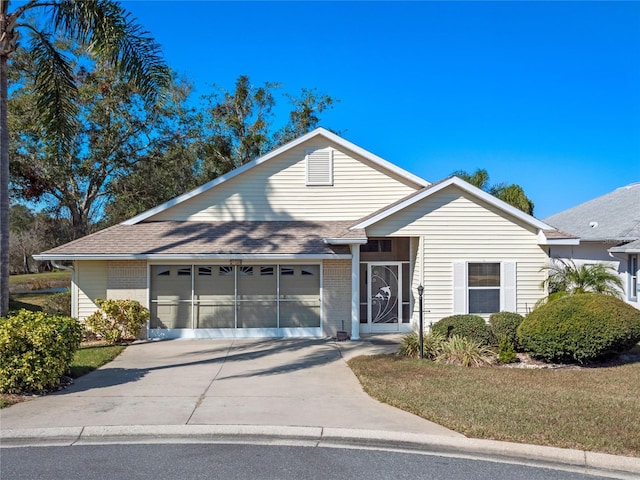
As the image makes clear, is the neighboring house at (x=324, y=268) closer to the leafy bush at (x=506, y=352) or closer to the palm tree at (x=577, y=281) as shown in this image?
the palm tree at (x=577, y=281)

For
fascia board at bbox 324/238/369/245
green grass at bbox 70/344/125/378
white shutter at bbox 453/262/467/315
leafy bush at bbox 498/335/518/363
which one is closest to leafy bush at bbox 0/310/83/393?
green grass at bbox 70/344/125/378

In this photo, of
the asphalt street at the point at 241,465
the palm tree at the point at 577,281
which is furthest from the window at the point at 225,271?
the asphalt street at the point at 241,465

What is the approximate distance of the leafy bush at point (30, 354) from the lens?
8.41 metres

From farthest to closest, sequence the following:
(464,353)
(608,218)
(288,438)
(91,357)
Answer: (608,218), (91,357), (464,353), (288,438)

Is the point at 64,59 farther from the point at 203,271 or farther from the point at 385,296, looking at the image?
the point at 385,296

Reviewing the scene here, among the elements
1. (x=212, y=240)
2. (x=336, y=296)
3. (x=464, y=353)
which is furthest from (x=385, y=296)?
(x=212, y=240)

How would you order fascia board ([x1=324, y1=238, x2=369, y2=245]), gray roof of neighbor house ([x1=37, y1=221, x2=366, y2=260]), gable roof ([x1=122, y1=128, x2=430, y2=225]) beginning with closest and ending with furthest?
1. fascia board ([x1=324, y1=238, x2=369, y2=245])
2. gray roof of neighbor house ([x1=37, y1=221, x2=366, y2=260])
3. gable roof ([x1=122, y1=128, x2=430, y2=225])

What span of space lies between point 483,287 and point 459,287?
72 centimetres

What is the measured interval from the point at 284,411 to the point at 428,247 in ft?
27.8

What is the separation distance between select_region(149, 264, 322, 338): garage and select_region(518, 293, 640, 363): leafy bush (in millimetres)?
6268

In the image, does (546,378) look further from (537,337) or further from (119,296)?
(119,296)

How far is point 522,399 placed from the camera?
838cm

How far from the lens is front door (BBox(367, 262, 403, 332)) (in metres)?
16.5

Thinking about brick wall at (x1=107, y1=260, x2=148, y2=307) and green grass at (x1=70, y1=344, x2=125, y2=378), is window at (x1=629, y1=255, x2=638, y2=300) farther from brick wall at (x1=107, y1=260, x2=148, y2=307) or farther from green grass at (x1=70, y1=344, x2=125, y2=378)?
green grass at (x1=70, y1=344, x2=125, y2=378)
